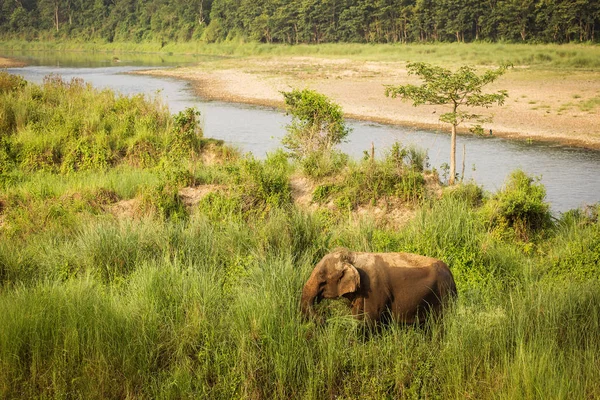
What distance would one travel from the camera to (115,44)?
97.2m

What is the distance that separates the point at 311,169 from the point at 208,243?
4675 millimetres

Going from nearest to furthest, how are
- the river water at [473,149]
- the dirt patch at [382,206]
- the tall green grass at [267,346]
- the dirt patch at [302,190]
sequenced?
1. the tall green grass at [267,346]
2. the dirt patch at [382,206]
3. the dirt patch at [302,190]
4. the river water at [473,149]

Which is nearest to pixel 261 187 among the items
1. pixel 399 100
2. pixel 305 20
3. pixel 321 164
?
pixel 321 164

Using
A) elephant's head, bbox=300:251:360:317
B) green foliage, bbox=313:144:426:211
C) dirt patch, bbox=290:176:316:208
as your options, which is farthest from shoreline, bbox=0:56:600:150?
elephant's head, bbox=300:251:360:317

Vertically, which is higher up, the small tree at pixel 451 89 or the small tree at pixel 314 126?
the small tree at pixel 451 89

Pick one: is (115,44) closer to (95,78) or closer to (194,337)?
(95,78)

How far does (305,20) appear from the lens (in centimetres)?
7431

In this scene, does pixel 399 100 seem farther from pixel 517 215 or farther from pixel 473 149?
pixel 517 215

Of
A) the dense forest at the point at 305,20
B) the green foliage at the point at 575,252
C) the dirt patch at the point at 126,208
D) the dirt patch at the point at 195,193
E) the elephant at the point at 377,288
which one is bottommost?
the green foliage at the point at 575,252

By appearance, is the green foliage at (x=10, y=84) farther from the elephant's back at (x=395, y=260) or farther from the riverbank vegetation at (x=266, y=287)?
the elephant's back at (x=395, y=260)

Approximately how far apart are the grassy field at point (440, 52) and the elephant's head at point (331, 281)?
3499 centimetres

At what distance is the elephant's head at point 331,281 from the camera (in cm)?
560

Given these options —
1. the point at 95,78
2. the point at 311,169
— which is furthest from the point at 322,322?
the point at 95,78

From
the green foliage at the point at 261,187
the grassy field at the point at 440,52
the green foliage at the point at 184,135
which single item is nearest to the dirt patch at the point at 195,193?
the green foliage at the point at 261,187
